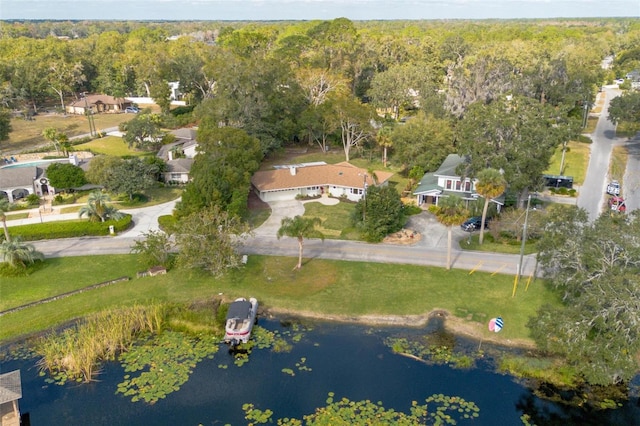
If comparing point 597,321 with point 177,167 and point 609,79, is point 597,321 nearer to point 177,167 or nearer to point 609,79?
point 177,167

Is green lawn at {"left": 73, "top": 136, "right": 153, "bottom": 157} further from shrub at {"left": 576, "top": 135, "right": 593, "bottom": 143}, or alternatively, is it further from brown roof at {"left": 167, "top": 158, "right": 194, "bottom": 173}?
shrub at {"left": 576, "top": 135, "right": 593, "bottom": 143}

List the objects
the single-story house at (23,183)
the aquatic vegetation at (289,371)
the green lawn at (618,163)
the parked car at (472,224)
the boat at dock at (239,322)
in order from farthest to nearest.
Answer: the green lawn at (618,163)
the single-story house at (23,183)
the parked car at (472,224)
the boat at dock at (239,322)
the aquatic vegetation at (289,371)

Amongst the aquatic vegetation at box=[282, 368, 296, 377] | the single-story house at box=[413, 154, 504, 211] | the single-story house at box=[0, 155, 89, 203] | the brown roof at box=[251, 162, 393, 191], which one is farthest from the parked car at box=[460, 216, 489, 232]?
the single-story house at box=[0, 155, 89, 203]

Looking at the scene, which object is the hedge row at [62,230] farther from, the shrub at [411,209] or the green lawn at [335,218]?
the shrub at [411,209]

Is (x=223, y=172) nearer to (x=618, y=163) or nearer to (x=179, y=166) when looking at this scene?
(x=179, y=166)

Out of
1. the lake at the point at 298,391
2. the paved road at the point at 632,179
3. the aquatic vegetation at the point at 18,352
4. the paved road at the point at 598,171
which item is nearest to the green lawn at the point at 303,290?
the aquatic vegetation at the point at 18,352

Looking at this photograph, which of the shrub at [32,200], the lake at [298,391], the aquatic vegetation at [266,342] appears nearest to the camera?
the lake at [298,391]

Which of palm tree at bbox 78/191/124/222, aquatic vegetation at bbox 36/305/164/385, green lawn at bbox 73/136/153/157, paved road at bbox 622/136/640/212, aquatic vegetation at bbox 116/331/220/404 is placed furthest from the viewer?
green lawn at bbox 73/136/153/157
